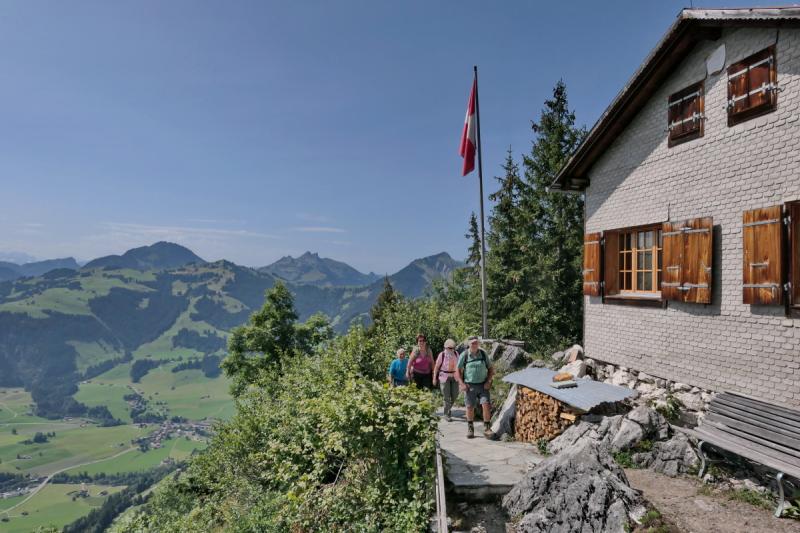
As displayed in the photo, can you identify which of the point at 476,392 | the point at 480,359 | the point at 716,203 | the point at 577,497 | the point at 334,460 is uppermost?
the point at 716,203

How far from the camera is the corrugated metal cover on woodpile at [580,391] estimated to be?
830cm

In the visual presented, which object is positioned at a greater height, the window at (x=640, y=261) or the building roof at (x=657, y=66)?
the building roof at (x=657, y=66)

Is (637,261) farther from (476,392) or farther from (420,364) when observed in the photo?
(420,364)

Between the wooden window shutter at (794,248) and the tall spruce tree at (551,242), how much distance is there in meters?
13.9

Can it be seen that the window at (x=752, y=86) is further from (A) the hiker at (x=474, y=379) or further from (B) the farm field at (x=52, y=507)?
(B) the farm field at (x=52, y=507)

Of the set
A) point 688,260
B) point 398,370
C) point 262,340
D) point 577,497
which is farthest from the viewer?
point 262,340

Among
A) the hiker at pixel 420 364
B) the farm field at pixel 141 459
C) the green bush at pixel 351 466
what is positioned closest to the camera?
the green bush at pixel 351 466

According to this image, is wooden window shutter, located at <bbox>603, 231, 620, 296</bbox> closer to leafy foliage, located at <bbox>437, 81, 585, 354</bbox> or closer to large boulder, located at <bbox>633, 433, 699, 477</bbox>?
large boulder, located at <bbox>633, 433, 699, 477</bbox>

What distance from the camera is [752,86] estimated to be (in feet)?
25.4

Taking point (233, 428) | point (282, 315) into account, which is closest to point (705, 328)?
point (233, 428)

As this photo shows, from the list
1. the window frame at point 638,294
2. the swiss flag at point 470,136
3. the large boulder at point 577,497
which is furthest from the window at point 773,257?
the swiss flag at point 470,136

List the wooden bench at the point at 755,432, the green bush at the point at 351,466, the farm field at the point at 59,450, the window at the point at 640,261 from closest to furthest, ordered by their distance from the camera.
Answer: the wooden bench at the point at 755,432 < the green bush at the point at 351,466 < the window at the point at 640,261 < the farm field at the point at 59,450

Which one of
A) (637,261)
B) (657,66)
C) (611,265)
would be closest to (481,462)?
(611,265)

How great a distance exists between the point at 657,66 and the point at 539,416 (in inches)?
303
